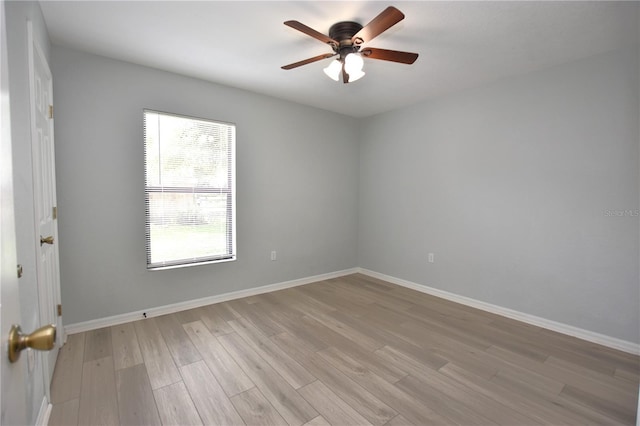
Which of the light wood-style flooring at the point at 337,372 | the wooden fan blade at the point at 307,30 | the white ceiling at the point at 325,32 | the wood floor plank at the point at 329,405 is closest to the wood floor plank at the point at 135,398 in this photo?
the light wood-style flooring at the point at 337,372

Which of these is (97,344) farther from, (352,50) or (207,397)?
(352,50)

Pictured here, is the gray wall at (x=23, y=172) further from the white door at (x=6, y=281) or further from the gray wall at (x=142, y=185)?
the gray wall at (x=142, y=185)

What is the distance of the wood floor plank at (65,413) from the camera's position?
1.65 meters

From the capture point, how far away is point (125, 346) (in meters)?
2.46

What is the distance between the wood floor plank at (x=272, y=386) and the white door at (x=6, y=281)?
1408 millimetres

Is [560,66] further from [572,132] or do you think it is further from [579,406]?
[579,406]

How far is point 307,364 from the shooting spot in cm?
224

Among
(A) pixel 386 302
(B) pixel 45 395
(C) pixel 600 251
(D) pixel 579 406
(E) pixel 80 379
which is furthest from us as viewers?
(A) pixel 386 302

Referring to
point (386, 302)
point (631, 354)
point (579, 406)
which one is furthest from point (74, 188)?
point (631, 354)

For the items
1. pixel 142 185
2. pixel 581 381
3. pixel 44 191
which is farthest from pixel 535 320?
pixel 44 191

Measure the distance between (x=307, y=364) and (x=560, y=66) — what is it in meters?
3.53

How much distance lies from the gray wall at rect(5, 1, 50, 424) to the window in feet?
4.56

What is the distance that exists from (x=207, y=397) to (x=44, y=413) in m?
0.86

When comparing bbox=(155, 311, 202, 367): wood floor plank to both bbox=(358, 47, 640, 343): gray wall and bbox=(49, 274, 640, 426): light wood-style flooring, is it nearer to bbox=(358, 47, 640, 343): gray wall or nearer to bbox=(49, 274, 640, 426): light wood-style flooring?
bbox=(49, 274, 640, 426): light wood-style flooring
